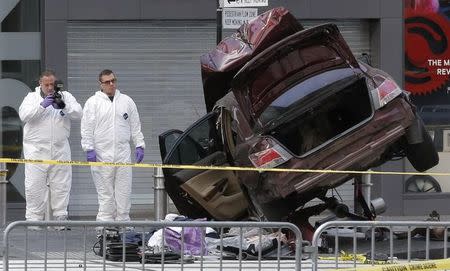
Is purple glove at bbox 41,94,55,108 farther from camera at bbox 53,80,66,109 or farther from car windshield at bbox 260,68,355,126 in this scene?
car windshield at bbox 260,68,355,126

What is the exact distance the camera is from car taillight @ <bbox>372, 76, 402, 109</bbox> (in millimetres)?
10102

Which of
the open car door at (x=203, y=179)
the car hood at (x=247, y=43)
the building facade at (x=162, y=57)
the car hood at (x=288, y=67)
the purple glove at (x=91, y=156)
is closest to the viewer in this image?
the car hood at (x=288, y=67)

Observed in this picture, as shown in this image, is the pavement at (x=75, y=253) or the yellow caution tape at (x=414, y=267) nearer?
the yellow caution tape at (x=414, y=267)

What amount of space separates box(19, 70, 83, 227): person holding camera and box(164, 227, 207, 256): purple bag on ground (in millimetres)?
4667

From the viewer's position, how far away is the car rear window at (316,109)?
1005cm

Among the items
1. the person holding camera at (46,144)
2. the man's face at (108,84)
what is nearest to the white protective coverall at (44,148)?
the person holding camera at (46,144)

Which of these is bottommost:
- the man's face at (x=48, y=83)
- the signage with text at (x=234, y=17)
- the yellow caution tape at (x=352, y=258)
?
the yellow caution tape at (x=352, y=258)

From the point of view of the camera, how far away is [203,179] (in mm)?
10766

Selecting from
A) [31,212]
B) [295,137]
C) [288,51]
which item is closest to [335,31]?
[288,51]

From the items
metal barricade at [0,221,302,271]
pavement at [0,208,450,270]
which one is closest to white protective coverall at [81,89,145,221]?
metal barricade at [0,221,302,271]

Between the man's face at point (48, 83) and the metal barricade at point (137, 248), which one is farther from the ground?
the man's face at point (48, 83)

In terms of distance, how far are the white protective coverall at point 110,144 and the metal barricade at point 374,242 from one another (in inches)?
165

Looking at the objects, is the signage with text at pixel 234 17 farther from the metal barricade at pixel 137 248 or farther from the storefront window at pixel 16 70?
the metal barricade at pixel 137 248

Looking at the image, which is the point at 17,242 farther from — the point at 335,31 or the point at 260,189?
the point at 335,31
